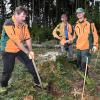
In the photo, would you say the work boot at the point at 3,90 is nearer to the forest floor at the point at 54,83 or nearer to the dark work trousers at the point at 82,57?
the forest floor at the point at 54,83

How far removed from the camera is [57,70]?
Result: 29.6 feet

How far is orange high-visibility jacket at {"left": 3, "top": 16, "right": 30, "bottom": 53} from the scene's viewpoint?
784cm

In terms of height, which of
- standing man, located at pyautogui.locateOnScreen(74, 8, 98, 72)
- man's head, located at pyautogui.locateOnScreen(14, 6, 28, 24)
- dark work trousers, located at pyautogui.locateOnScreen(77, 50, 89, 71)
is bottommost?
dark work trousers, located at pyautogui.locateOnScreen(77, 50, 89, 71)

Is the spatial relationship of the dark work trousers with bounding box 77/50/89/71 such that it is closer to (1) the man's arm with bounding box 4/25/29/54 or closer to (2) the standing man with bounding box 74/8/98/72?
(2) the standing man with bounding box 74/8/98/72

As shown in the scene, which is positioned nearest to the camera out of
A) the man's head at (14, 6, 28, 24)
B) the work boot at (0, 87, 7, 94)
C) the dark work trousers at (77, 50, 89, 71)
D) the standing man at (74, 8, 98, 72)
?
the man's head at (14, 6, 28, 24)

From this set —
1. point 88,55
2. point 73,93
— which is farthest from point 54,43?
point 73,93

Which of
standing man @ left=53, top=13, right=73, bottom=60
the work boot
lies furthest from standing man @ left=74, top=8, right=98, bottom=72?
standing man @ left=53, top=13, right=73, bottom=60

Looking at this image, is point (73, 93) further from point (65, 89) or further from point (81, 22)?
point (81, 22)

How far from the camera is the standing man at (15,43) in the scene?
7.82 metres

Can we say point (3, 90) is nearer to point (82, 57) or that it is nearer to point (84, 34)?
point (82, 57)

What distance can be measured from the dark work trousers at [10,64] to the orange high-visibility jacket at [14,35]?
11 cm

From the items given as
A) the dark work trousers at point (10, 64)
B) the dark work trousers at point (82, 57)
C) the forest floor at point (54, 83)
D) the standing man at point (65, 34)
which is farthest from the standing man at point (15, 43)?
the standing man at point (65, 34)

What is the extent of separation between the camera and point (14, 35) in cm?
785

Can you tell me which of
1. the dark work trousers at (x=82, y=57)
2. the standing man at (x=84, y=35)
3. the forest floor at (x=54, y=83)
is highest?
the standing man at (x=84, y=35)
